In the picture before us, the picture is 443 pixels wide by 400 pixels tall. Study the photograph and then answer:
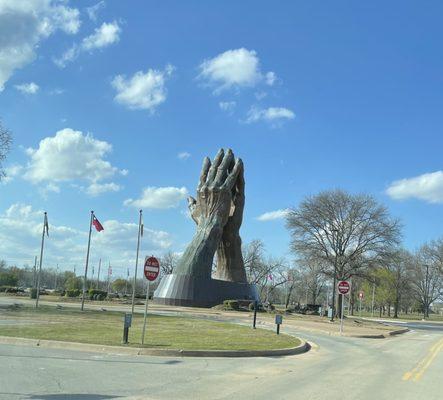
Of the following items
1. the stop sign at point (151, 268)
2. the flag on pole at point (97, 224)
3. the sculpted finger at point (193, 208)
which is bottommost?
the stop sign at point (151, 268)

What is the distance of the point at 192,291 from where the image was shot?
161ft

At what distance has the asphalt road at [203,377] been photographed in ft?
31.8

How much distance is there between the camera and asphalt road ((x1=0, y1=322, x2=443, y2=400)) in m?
9.68

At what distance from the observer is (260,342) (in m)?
19.9

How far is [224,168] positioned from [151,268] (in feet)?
125

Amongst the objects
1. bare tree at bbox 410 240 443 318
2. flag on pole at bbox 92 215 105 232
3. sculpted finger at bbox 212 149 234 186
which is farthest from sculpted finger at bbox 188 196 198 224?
bare tree at bbox 410 240 443 318

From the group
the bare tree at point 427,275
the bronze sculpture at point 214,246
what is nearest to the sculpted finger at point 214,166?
the bronze sculpture at point 214,246

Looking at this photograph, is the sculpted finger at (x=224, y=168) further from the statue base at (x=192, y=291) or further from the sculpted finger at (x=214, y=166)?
the statue base at (x=192, y=291)

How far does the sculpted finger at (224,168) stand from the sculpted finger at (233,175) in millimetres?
654

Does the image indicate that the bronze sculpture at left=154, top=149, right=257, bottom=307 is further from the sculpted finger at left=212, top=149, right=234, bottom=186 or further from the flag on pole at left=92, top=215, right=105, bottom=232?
the flag on pole at left=92, top=215, right=105, bottom=232

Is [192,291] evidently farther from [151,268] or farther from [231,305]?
[151,268]

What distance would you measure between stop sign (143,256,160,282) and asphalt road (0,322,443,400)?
2.41 meters

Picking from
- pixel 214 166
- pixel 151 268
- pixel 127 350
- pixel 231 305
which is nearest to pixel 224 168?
pixel 214 166

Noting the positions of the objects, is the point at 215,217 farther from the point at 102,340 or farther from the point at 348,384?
the point at 348,384
